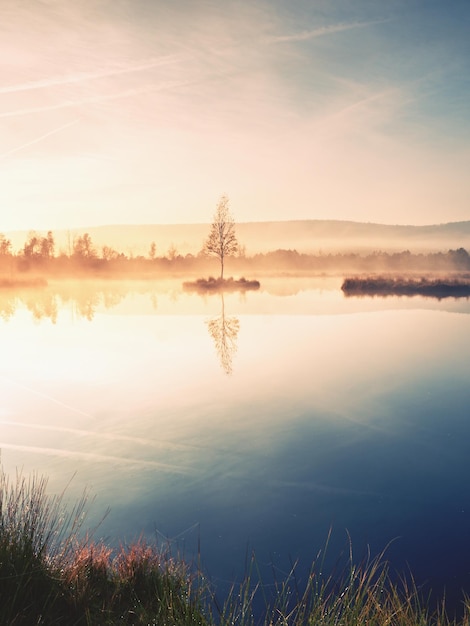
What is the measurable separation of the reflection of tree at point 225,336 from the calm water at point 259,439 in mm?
160

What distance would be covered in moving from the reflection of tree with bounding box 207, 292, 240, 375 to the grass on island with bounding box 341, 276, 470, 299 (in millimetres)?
23573

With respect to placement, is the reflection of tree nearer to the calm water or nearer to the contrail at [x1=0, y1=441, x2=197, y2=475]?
the calm water

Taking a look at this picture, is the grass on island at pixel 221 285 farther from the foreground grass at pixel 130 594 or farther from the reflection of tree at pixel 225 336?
the foreground grass at pixel 130 594

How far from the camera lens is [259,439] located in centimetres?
1141

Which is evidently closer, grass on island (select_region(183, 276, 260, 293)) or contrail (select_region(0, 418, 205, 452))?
contrail (select_region(0, 418, 205, 452))

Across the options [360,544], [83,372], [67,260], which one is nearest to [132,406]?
[83,372]

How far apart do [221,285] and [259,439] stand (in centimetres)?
5275

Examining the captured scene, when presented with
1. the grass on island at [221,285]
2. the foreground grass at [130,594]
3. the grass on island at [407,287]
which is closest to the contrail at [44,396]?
the foreground grass at [130,594]

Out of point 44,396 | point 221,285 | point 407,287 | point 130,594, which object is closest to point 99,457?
point 130,594

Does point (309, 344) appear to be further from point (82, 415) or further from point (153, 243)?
point (153, 243)

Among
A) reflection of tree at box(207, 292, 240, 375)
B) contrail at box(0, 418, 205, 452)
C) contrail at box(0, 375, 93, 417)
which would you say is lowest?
contrail at box(0, 418, 205, 452)

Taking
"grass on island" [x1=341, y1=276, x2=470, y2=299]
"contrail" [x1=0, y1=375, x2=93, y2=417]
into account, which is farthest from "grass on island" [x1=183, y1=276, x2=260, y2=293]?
"contrail" [x1=0, y1=375, x2=93, y2=417]

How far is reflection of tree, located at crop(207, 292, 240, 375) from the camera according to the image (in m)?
20.4

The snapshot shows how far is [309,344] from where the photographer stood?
2362 cm
